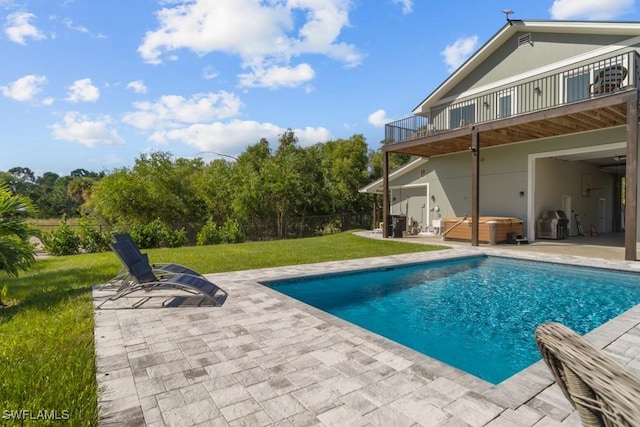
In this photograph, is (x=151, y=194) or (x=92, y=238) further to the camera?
(x=151, y=194)

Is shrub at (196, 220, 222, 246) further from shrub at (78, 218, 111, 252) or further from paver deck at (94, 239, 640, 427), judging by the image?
paver deck at (94, 239, 640, 427)

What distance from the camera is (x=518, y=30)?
14.0 m

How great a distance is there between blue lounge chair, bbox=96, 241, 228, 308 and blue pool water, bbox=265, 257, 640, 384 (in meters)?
1.81

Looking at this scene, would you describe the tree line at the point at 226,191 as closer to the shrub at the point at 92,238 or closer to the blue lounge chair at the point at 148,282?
the shrub at the point at 92,238

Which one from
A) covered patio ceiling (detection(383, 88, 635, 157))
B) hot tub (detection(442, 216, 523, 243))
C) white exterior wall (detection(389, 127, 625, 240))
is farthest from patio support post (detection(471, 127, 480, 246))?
A: white exterior wall (detection(389, 127, 625, 240))

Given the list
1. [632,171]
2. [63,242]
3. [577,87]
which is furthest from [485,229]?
[63,242]

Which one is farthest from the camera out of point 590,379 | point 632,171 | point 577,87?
point 577,87

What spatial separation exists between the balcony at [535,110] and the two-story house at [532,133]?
0.03m

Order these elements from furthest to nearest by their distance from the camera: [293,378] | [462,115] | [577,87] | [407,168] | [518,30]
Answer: [407,168] → [462,115] → [518,30] → [577,87] → [293,378]

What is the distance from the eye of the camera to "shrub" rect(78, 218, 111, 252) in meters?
13.6

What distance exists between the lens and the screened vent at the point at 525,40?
1373 cm

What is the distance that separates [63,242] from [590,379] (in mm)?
15701

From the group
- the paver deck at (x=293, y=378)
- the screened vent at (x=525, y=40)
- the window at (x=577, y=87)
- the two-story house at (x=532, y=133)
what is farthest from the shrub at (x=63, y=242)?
the screened vent at (x=525, y=40)

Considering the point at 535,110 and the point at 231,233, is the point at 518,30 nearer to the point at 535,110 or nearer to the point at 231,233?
the point at 535,110
